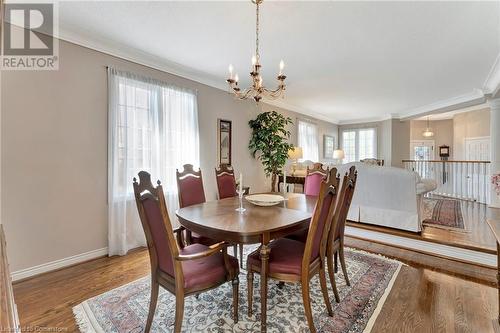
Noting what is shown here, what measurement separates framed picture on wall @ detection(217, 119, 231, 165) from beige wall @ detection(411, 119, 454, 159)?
8710mm

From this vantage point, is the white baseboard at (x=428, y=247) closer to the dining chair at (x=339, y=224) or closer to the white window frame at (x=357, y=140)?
the dining chair at (x=339, y=224)

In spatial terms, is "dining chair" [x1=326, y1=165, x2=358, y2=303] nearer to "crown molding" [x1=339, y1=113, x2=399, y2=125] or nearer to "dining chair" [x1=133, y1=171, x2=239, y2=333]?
"dining chair" [x1=133, y1=171, x2=239, y2=333]

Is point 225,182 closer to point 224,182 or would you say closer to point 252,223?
point 224,182

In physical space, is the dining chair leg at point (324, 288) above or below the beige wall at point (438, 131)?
below

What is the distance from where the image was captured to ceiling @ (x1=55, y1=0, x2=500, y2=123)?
2271mm

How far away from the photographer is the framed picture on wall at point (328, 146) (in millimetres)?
8013

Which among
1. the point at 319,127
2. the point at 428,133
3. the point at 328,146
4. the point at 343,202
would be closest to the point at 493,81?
the point at 319,127

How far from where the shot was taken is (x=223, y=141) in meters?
4.52

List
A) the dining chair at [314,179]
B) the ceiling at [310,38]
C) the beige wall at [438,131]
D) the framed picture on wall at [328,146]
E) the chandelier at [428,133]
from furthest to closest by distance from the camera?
the beige wall at [438,131]
the chandelier at [428,133]
the framed picture on wall at [328,146]
the dining chair at [314,179]
the ceiling at [310,38]

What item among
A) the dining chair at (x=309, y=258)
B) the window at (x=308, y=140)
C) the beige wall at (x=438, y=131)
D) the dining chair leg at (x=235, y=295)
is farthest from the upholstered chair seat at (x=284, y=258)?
the beige wall at (x=438, y=131)

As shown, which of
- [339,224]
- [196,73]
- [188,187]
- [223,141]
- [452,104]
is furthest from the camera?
[452,104]

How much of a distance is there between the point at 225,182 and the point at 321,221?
5.41 feet

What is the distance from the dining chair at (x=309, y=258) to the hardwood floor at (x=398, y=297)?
59cm

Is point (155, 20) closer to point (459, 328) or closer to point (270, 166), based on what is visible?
point (270, 166)
